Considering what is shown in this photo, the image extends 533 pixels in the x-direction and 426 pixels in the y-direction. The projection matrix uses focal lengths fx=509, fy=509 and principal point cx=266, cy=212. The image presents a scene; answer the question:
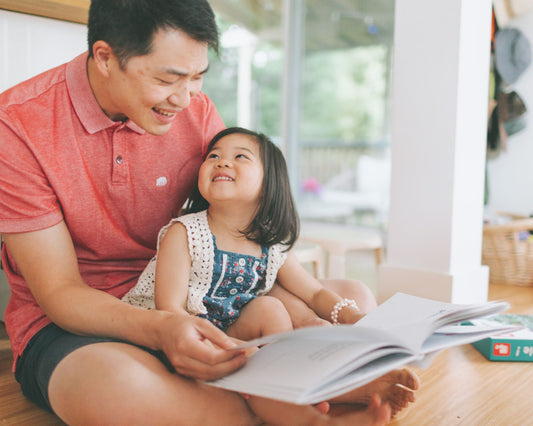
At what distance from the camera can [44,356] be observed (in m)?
0.94

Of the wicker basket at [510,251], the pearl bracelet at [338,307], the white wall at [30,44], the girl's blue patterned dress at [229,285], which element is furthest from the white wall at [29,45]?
the wicker basket at [510,251]

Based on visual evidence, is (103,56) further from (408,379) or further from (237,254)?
(408,379)

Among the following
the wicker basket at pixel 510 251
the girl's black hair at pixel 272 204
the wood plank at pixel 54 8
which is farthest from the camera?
the wicker basket at pixel 510 251

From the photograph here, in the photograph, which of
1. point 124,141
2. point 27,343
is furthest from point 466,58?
point 27,343

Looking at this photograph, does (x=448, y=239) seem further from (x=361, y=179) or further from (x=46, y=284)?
(x=361, y=179)

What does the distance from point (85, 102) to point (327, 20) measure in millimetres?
3290

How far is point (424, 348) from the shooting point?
76cm

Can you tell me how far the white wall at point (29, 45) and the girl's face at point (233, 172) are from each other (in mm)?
622

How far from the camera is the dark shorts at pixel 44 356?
0.91 m

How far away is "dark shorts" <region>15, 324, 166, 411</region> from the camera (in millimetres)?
908

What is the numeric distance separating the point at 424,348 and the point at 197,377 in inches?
13.8

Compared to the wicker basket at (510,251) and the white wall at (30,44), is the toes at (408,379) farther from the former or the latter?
the wicker basket at (510,251)

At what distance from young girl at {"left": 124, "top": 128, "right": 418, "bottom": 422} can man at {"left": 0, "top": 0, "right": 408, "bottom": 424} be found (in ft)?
0.37

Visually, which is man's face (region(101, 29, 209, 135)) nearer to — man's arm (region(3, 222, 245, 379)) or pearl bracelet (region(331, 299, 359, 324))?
man's arm (region(3, 222, 245, 379))
